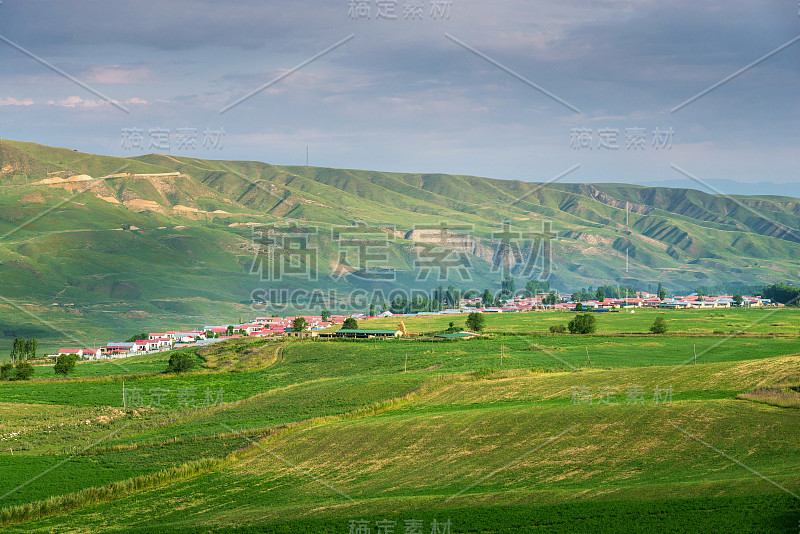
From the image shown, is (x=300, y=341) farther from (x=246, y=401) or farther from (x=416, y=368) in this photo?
(x=246, y=401)

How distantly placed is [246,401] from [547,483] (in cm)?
3418

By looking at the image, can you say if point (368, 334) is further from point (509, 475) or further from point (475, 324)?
point (509, 475)

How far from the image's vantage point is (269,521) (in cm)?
2453

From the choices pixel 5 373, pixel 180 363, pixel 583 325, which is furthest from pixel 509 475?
pixel 583 325

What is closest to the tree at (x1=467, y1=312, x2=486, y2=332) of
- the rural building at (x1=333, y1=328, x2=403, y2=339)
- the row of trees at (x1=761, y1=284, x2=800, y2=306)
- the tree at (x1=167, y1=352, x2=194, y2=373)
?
the rural building at (x1=333, y1=328, x2=403, y2=339)

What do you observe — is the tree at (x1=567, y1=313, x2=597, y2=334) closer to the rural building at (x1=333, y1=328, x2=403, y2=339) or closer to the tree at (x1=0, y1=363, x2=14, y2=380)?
the rural building at (x1=333, y1=328, x2=403, y2=339)

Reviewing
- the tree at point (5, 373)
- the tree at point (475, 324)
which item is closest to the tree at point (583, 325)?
the tree at point (475, 324)

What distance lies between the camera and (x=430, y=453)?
33156 millimetres

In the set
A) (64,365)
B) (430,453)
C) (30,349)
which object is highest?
(430,453)

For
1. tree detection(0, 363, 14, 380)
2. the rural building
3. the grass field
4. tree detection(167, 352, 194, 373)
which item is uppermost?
the grass field

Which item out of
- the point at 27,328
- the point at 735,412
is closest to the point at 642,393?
the point at 735,412

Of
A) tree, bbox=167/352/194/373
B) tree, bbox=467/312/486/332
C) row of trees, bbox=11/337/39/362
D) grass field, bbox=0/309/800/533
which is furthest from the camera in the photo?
tree, bbox=467/312/486/332

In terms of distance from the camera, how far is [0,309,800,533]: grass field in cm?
2358

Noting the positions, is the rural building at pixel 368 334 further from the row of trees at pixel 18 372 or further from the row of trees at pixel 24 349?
the row of trees at pixel 24 349
